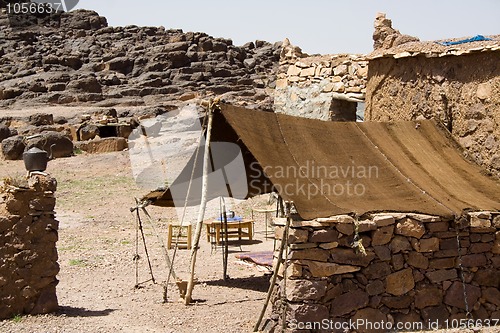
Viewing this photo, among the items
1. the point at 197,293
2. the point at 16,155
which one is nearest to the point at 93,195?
the point at 16,155

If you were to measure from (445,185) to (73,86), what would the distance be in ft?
137

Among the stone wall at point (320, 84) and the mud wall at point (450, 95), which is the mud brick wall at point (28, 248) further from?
the stone wall at point (320, 84)

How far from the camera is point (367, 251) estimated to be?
674 centimetres

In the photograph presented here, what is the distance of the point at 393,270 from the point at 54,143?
1949 centimetres

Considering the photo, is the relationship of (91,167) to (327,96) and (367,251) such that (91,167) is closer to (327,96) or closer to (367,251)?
(327,96)

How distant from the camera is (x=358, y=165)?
7.79 m

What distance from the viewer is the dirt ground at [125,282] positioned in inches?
283

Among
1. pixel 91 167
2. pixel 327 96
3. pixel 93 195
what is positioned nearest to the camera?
pixel 327 96

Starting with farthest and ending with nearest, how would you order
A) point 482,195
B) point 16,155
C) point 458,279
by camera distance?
point 16,155, point 482,195, point 458,279

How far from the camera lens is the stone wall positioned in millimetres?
12156

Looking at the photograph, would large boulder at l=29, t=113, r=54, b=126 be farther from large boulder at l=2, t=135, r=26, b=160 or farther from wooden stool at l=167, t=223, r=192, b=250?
wooden stool at l=167, t=223, r=192, b=250

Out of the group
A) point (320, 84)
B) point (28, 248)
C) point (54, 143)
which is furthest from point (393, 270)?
point (54, 143)

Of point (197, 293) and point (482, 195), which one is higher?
point (482, 195)

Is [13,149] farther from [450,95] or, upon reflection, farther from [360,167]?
[360,167]
